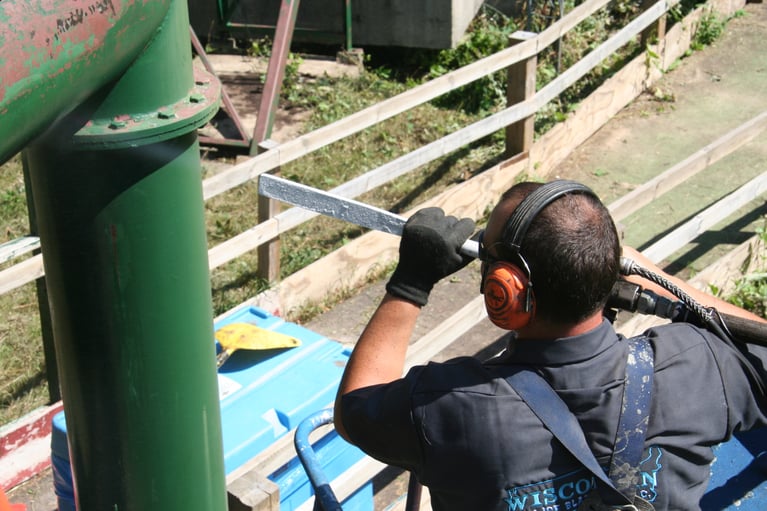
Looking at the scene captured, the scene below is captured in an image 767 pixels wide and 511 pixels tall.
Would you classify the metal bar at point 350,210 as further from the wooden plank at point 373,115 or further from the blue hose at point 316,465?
the wooden plank at point 373,115

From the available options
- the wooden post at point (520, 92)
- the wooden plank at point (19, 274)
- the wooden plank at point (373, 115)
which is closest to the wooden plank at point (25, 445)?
the wooden plank at point (19, 274)

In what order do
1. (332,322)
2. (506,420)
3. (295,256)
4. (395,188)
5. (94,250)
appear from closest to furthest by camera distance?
(94,250), (506,420), (332,322), (295,256), (395,188)

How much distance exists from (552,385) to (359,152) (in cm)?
564

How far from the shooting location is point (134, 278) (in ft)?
4.89

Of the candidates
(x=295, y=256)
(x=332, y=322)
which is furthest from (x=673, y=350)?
(x=295, y=256)

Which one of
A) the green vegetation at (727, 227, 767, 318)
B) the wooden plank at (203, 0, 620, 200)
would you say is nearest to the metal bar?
the wooden plank at (203, 0, 620, 200)

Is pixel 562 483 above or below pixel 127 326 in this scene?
below

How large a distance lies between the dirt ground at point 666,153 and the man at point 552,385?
2489 mm

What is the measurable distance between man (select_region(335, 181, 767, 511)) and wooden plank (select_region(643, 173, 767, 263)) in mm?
2410

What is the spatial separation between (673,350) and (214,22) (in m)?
8.39

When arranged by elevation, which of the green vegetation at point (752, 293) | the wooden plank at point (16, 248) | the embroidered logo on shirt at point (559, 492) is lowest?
the green vegetation at point (752, 293)

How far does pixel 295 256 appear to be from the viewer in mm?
6090

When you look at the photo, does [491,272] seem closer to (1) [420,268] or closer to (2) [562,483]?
(1) [420,268]

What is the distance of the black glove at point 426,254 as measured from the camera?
2008 mm
